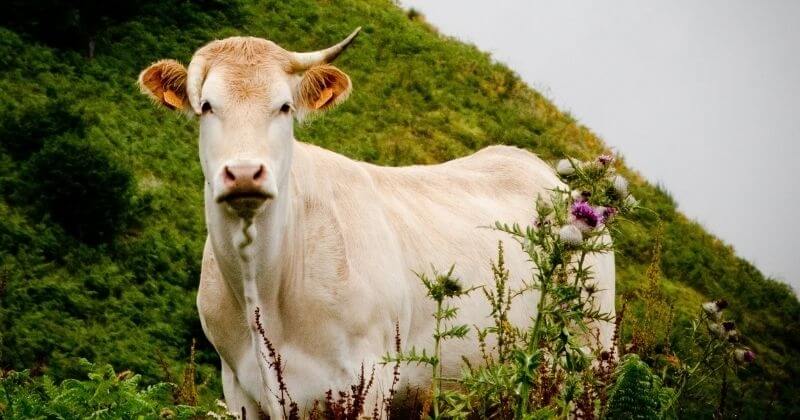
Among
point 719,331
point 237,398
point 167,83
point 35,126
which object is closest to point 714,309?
point 719,331

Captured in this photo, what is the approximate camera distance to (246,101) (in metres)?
4.64

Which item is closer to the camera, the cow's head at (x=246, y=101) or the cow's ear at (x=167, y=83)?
the cow's head at (x=246, y=101)

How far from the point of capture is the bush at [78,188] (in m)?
10.0

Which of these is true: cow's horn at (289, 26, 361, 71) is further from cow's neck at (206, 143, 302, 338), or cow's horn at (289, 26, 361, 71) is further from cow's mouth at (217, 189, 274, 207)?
cow's mouth at (217, 189, 274, 207)

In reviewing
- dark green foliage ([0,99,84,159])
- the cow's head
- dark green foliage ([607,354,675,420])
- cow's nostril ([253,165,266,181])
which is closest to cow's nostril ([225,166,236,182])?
the cow's head

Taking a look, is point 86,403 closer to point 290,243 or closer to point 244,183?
point 244,183

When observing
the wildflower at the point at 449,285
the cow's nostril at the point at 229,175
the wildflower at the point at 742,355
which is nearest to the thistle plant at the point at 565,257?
the wildflower at the point at 449,285

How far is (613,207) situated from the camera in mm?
3770

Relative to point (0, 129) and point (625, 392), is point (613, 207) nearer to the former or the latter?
point (625, 392)

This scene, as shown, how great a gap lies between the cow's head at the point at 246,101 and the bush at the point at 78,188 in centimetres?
541

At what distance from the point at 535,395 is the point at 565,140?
15262 mm

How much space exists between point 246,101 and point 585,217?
2.02m

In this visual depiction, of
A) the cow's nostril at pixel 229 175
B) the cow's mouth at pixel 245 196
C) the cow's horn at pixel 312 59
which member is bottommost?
the cow's mouth at pixel 245 196

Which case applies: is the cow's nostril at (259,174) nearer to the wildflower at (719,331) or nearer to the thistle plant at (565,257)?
the thistle plant at (565,257)
